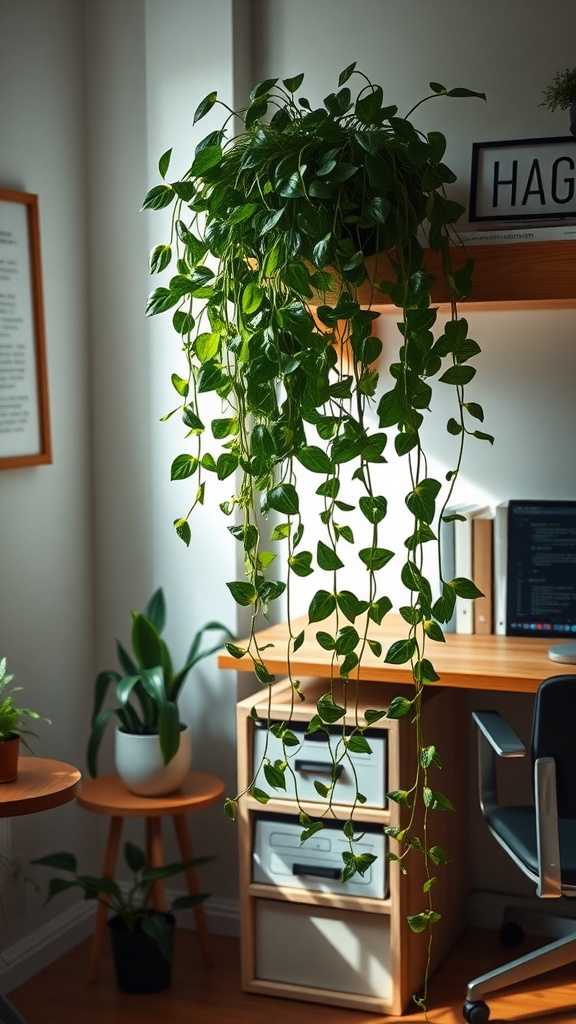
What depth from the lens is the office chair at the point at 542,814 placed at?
219 cm

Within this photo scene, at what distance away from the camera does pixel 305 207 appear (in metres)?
1.93

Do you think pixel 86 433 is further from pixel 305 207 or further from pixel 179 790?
pixel 305 207

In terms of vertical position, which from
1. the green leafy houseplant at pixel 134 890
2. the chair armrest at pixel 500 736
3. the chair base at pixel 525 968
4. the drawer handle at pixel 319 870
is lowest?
the chair base at pixel 525 968

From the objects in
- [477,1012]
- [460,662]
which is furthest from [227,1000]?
[460,662]

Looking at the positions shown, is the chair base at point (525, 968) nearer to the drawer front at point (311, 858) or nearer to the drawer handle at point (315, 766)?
the drawer front at point (311, 858)

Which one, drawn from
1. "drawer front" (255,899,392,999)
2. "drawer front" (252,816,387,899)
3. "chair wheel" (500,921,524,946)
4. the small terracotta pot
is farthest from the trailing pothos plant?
"chair wheel" (500,921,524,946)

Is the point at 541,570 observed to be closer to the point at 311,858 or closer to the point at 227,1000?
the point at 311,858

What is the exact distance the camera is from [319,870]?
2635 mm

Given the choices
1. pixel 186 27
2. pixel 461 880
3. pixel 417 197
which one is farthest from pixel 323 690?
pixel 186 27

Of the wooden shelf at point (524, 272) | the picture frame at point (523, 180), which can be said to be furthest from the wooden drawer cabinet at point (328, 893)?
the picture frame at point (523, 180)

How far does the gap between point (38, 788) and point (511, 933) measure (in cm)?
133

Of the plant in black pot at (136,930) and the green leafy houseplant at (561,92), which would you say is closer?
the green leafy houseplant at (561,92)

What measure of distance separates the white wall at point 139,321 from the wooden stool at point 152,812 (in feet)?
0.56

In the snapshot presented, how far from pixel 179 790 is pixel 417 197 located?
1.50 meters
